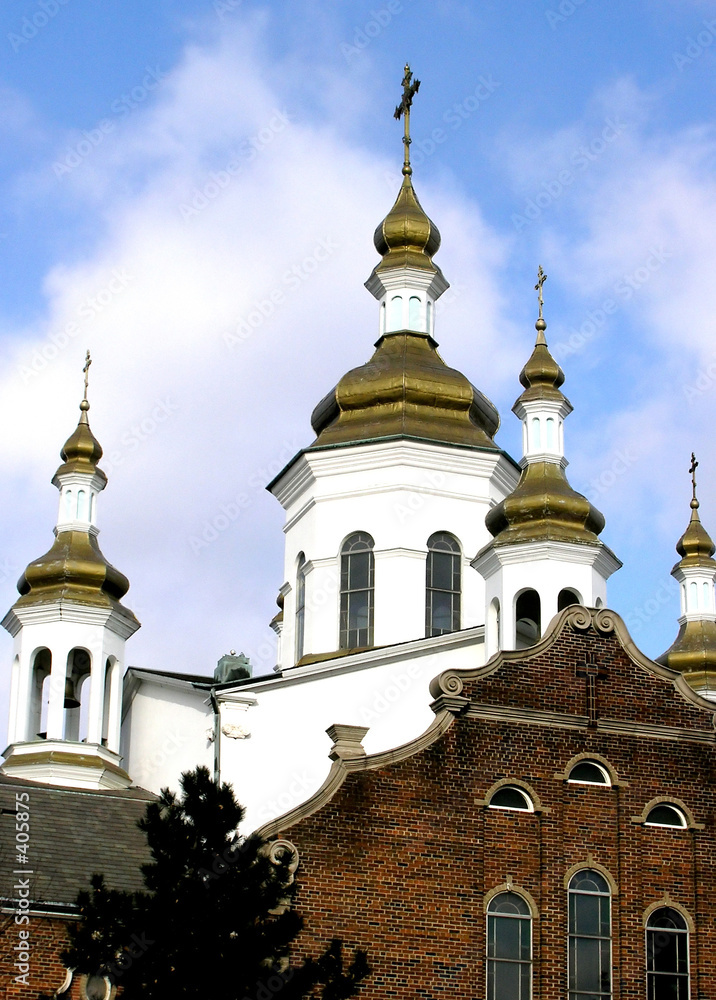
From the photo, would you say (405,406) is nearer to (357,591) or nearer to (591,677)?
(357,591)

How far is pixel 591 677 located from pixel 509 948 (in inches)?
163

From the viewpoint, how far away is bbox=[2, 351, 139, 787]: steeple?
33281mm

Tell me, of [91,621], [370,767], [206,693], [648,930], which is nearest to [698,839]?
[648,930]

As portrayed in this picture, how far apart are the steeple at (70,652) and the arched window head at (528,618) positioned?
8.03m

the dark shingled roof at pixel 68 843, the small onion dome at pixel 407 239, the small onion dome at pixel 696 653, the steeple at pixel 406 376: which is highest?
the small onion dome at pixel 407 239

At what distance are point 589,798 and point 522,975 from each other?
8.90ft

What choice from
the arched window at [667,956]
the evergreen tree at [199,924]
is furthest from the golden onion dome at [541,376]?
the evergreen tree at [199,924]

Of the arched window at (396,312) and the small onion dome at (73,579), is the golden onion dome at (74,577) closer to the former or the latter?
the small onion dome at (73,579)

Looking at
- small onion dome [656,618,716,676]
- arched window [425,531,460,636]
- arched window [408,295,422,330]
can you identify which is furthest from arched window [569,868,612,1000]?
arched window [408,295,422,330]

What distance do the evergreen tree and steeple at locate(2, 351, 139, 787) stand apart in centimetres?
1361

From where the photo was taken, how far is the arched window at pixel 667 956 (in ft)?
79.7

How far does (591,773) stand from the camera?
25312 mm

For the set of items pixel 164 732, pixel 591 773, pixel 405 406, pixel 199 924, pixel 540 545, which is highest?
pixel 405 406

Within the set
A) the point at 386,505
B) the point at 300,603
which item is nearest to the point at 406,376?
the point at 386,505
